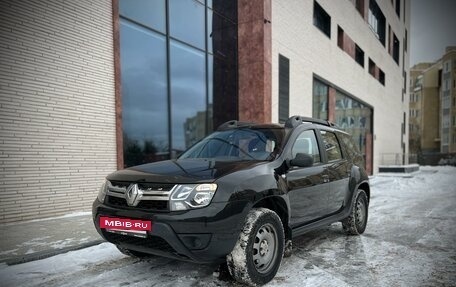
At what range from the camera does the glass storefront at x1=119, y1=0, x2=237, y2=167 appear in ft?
29.4

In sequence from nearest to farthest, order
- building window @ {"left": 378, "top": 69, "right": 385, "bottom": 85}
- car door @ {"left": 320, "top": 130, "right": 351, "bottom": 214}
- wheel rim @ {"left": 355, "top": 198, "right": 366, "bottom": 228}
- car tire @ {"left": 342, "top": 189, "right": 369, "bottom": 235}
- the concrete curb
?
the concrete curb
car door @ {"left": 320, "top": 130, "right": 351, "bottom": 214}
car tire @ {"left": 342, "top": 189, "right": 369, "bottom": 235}
wheel rim @ {"left": 355, "top": 198, "right": 366, "bottom": 228}
building window @ {"left": 378, "top": 69, "right": 385, "bottom": 85}

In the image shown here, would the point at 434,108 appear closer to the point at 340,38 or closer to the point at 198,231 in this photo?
the point at 340,38

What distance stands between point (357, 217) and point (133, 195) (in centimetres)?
389

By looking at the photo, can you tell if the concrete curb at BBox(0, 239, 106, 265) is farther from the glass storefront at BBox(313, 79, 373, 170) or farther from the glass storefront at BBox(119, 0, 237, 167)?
the glass storefront at BBox(313, 79, 373, 170)

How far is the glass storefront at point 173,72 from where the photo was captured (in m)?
8.97

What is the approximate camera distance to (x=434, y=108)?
2650 inches

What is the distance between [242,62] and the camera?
12.8 meters

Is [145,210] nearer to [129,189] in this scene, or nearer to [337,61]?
[129,189]

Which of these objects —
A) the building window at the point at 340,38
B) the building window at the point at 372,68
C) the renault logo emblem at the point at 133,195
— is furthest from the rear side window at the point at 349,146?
the building window at the point at 372,68

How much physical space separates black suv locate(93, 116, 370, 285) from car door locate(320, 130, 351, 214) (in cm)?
7

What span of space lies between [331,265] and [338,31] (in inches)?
682

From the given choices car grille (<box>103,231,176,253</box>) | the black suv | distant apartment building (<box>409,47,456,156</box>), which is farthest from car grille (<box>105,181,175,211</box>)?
distant apartment building (<box>409,47,456,156</box>)

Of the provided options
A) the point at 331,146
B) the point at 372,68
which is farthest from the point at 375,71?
the point at 331,146

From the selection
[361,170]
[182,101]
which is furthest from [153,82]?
[361,170]
